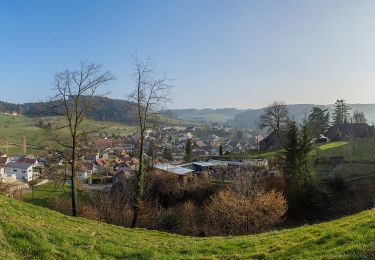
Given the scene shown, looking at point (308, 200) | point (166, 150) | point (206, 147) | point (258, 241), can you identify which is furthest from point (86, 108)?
point (206, 147)

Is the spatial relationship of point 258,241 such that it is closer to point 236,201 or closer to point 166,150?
point 236,201

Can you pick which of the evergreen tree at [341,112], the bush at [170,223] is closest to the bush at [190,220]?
the bush at [170,223]

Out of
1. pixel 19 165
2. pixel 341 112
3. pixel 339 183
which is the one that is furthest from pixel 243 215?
pixel 19 165

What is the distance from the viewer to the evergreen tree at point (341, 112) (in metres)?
86.2

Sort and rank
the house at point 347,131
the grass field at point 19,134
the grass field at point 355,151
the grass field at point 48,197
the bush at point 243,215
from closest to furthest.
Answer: the bush at point 243,215, the grass field at point 355,151, the grass field at point 48,197, the house at point 347,131, the grass field at point 19,134

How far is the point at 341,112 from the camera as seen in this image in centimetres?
8650

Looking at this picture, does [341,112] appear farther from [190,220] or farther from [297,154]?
[190,220]

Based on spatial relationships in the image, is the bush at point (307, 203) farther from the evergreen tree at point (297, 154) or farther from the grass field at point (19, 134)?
the grass field at point (19, 134)

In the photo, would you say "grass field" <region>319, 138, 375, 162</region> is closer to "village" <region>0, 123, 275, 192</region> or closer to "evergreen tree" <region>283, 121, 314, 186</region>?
"village" <region>0, 123, 275, 192</region>

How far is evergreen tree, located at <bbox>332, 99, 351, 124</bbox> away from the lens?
283 feet

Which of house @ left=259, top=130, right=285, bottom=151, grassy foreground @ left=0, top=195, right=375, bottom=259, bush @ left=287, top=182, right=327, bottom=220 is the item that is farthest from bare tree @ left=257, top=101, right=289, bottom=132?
grassy foreground @ left=0, top=195, right=375, bottom=259

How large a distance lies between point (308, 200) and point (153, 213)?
15.1m

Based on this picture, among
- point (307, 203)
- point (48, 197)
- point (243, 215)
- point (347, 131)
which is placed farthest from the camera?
point (347, 131)

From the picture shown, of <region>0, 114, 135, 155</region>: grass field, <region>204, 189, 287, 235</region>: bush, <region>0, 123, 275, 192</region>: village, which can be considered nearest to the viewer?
<region>0, 123, 275, 192</region>: village
